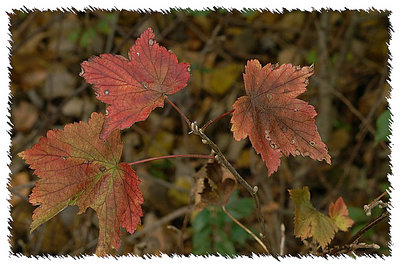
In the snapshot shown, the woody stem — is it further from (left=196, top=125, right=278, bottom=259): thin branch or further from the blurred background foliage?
the blurred background foliage

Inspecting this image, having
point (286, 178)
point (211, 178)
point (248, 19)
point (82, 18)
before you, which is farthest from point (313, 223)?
point (82, 18)

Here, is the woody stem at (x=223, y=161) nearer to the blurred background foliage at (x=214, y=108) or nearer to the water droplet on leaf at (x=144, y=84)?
the water droplet on leaf at (x=144, y=84)

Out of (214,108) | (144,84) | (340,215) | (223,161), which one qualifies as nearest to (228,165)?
(223,161)

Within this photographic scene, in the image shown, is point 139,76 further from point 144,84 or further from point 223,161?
point 223,161

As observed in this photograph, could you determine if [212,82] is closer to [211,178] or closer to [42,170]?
[211,178]

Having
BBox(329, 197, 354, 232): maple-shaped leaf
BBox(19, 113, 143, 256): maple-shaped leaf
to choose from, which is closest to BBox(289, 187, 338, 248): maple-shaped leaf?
BBox(329, 197, 354, 232): maple-shaped leaf

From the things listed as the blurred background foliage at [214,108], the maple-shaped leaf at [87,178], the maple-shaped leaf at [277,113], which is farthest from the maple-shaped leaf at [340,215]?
the blurred background foliage at [214,108]

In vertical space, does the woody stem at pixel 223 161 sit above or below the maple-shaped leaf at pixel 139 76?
below

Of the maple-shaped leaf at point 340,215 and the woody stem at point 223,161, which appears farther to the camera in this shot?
the maple-shaped leaf at point 340,215
